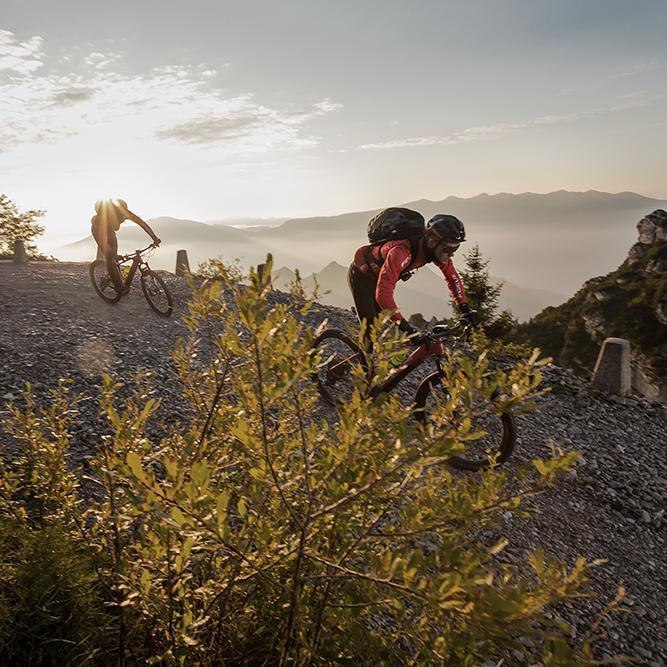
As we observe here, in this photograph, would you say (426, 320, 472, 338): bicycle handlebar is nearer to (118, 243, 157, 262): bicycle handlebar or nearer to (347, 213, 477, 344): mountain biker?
(347, 213, 477, 344): mountain biker

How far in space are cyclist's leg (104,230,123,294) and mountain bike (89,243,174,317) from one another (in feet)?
0.41

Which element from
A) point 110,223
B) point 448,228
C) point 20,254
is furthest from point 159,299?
point 20,254

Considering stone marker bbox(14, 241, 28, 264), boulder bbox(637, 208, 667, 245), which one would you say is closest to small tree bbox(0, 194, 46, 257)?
stone marker bbox(14, 241, 28, 264)

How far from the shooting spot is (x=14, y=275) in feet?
42.1

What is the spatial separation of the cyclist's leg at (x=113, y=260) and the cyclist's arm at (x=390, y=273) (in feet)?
21.3

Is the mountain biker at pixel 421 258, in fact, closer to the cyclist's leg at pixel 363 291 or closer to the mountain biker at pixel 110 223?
the cyclist's leg at pixel 363 291

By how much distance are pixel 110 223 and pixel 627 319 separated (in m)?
52.5

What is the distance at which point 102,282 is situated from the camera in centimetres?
1066

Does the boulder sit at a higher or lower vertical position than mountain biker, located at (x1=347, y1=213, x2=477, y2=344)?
higher

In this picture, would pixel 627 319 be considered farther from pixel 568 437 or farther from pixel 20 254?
pixel 20 254

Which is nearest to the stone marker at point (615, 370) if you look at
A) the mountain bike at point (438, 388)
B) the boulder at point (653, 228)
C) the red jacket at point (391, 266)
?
the mountain bike at point (438, 388)

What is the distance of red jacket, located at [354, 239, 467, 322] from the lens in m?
5.11

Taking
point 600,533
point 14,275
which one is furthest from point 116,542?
point 14,275

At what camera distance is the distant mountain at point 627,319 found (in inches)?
1753
